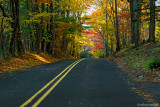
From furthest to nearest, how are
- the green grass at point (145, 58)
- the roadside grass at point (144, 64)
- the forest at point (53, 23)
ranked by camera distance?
the forest at point (53, 23) → the green grass at point (145, 58) → the roadside grass at point (144, 64)

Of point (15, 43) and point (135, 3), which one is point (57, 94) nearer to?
point (15, 43)

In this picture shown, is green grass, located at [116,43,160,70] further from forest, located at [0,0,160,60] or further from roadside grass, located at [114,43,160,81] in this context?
forest, located at [0,0,160,60]

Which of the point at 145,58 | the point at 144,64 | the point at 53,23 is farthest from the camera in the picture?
the point at 53,23

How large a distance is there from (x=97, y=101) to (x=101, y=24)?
29042 millimetres

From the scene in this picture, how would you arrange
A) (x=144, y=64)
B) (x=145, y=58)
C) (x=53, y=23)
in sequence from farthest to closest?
(x=53, y=23)
(x=145, y=58)
(x=144, y=64)

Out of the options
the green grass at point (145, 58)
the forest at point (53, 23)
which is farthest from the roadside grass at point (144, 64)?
the forest at point (53, 23)

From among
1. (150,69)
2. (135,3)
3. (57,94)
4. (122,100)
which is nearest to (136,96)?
(122,100)

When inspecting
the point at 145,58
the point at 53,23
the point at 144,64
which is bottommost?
the point at 144,64

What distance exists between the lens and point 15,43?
1770 centimetres

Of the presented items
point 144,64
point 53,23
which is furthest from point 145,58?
point 53,23

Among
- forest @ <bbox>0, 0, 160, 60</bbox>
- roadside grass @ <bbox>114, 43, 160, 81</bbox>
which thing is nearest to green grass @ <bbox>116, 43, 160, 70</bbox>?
roadside grass @ <bbox>114, 43, 160, 81</bbox>

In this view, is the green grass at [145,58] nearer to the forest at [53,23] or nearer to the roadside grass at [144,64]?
the roadside grass at [144,64]

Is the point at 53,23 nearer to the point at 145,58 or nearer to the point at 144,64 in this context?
the point at 145,58

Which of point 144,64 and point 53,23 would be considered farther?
point 53,23
